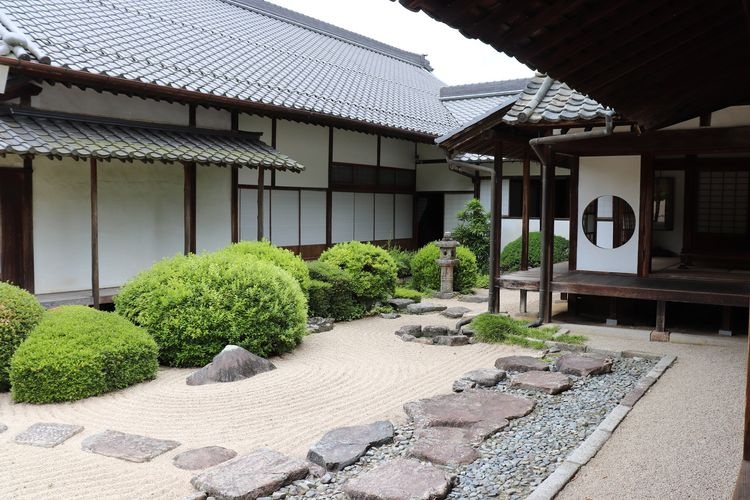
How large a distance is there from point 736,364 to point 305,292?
20.9 feet

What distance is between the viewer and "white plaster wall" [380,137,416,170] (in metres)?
18.0

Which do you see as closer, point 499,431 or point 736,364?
point 499,431

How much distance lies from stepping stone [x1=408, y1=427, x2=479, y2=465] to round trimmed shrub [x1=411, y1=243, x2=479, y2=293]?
9.39 meters

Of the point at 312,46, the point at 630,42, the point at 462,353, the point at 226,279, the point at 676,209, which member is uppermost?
the point at 312,46

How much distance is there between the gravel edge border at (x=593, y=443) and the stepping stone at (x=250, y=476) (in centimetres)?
170

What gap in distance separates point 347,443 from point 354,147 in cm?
1227

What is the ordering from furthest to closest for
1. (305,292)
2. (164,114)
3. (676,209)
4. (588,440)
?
(676,209) → (164,114) → (305,292) → (588,440)

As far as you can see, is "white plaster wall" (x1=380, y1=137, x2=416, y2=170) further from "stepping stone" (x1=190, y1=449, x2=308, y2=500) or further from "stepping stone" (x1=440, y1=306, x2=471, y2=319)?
"stepping stone" (x1=190, y1=449, x2=308, y2=500)

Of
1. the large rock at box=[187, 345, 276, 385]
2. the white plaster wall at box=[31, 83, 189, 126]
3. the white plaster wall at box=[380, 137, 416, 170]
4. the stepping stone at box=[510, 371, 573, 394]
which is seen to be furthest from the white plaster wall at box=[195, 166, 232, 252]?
the stepping stone at box=[510, 371, 573, 394]

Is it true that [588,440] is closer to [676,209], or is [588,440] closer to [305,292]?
[305,292]

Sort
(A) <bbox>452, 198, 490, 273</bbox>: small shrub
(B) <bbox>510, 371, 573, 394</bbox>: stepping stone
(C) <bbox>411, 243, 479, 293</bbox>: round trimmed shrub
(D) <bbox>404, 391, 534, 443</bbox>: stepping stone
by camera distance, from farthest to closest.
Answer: (A) <bbox>452, 198, 490, 273</bbox>: small shrub → (C) <bbox>411, 243, 479, 293</bbox>: round trimmed shrub → (B) <bbox>510, 371, 573, 394</bbox>: stepping stone → (D) <bbox>404, 391, 534, 443</bbox>: stepping stone

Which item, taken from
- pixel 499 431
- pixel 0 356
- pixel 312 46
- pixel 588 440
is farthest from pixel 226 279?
pixel 312 46

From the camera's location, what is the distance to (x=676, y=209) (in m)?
13.5

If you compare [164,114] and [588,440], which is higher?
[164,114]
